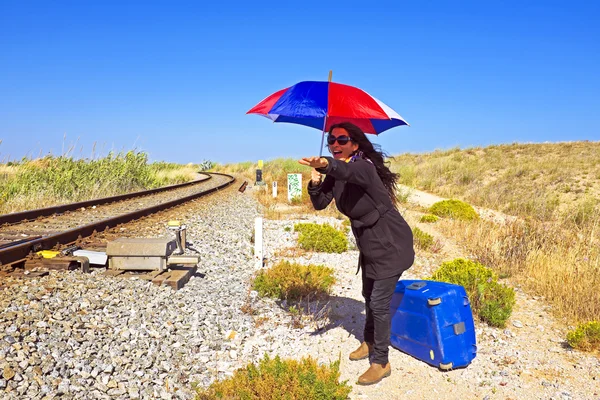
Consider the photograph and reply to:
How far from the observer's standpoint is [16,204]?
1301cm

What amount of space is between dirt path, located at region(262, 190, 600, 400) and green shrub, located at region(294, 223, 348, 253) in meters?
2.75

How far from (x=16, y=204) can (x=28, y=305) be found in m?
9.72

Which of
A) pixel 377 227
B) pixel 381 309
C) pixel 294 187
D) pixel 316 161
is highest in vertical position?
pixel 316 161

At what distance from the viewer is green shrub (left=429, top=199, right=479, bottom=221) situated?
14.1 m

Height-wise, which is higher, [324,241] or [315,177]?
[315,177]

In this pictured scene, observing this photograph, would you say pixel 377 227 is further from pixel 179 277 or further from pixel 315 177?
pixel 179 277

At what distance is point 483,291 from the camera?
20.0 feet

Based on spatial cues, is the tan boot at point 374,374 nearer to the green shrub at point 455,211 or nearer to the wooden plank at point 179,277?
the wooden plank at point 179,277

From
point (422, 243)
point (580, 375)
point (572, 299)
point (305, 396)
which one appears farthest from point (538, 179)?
point (305, 396)

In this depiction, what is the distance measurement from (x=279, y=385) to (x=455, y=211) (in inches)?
465

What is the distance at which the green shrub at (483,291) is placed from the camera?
576 cm

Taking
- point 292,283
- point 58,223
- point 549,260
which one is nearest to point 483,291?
point 549,260

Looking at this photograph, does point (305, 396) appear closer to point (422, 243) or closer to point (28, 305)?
point (28, 305)

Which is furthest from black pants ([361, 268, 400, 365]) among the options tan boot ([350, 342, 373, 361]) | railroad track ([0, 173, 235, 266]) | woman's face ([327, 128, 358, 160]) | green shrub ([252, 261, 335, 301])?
railroad track ([0, 173, 235, 266])
